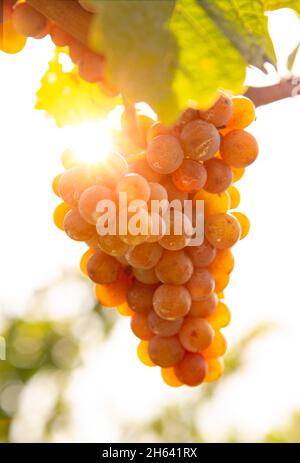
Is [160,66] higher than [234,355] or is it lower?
lower

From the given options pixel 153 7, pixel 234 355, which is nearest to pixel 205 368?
pixel 153 7

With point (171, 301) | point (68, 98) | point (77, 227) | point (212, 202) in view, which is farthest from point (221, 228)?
point (68, 98)

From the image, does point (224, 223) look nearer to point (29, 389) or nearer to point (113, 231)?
point (113, 231)

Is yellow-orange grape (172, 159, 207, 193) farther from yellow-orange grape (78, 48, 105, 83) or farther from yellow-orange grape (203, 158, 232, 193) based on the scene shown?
yellow-orange grape (78, 48, 105, 83)

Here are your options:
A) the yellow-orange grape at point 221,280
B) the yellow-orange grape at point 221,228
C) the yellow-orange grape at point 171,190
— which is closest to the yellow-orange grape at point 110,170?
the yellow-orange grape at point 171,190

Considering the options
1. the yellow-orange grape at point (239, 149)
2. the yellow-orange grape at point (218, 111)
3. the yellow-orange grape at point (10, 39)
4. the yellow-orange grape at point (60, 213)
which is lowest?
the yellow-orange grape at point (60, 213)

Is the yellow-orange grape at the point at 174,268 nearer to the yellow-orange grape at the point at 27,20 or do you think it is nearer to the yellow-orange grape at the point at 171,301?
the yellow-orange grape at the point at 171,301
